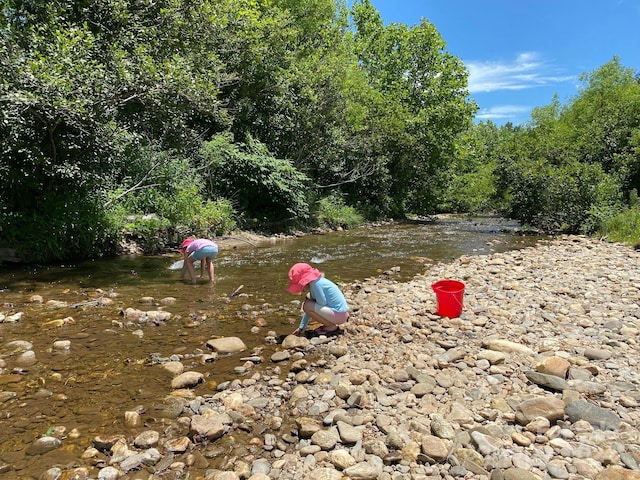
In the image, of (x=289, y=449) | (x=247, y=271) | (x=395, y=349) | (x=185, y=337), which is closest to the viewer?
(x=289, y=449)

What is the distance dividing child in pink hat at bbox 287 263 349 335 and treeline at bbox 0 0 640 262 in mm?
6522

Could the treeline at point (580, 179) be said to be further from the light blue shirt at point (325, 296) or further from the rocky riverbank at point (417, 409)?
the light blue shirt at point (325, 296)

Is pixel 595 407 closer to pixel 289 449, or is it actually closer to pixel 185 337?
pixel 289 449

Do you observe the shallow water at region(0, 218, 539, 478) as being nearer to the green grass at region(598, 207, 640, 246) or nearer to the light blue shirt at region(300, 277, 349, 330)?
the light blue shirt at region(300, 277, 349, 330)

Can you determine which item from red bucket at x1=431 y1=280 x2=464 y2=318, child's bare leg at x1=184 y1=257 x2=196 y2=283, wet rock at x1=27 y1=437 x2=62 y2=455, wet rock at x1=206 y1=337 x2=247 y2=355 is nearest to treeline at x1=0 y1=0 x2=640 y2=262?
child's bare leg at x1=184 y1=257 x2=196 y2=283

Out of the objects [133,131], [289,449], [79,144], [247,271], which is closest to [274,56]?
[133,131]

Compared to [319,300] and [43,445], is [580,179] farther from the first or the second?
[43,445]

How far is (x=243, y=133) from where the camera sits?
20062 millimetres

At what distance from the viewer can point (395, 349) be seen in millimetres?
5266

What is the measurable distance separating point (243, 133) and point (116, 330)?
51.0 ft

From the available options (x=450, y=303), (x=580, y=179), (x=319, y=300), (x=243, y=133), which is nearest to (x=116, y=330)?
(x=319, y=300)

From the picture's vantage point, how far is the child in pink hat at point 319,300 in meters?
5.65

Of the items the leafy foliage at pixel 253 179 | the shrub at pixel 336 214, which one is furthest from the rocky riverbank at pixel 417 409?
the shrub at pixel 336 214

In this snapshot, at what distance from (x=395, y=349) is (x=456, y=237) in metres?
14.8
